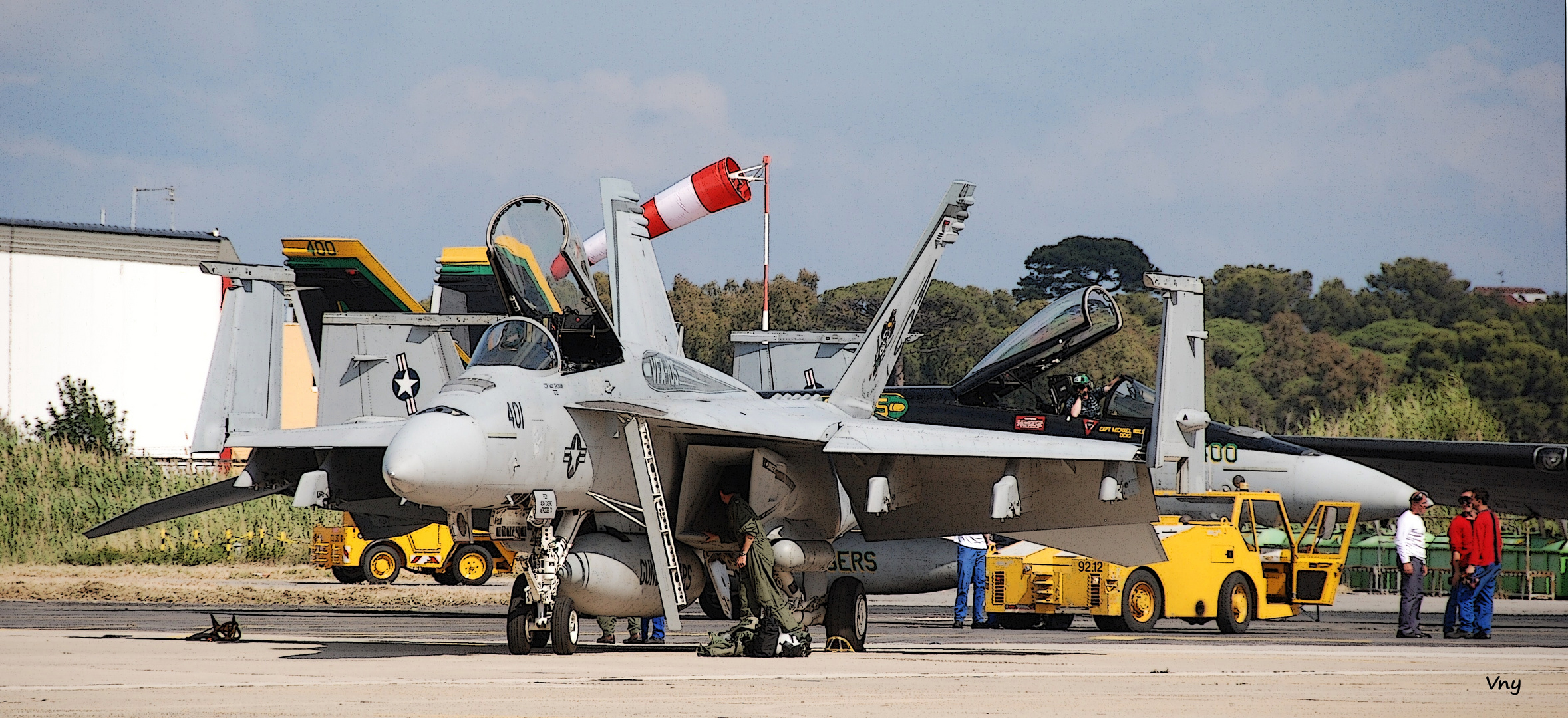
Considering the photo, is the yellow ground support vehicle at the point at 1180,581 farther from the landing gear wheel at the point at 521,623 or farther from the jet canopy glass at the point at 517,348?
the jet canopy glass at the point at 517,348

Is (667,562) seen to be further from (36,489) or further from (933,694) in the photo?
(36,489)

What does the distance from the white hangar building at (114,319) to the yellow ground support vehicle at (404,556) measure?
24.6 m

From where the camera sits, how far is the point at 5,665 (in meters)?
8.42

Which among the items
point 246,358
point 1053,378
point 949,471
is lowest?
point 949,471

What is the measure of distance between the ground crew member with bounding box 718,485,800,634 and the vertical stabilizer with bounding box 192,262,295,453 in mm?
4558

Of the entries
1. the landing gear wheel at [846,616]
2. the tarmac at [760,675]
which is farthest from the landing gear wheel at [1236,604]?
the landing gear wheel at [846,616]

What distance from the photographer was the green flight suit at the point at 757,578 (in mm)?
9891

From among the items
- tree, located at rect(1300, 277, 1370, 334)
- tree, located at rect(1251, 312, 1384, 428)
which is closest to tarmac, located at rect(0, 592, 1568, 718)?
tree, located at rect(1251, 312, 1384, 428)

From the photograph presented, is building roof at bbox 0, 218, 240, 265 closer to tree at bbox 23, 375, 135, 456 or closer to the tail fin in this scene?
tree at bbox 23, 375, 135, 456

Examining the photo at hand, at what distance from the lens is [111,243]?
148 ft

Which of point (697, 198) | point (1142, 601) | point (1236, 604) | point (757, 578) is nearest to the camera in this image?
point (757, 578)

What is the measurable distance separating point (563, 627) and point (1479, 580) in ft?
28.8

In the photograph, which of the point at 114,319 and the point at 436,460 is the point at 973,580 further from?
the point at 114,319

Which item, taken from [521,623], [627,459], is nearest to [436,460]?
[521,623]
